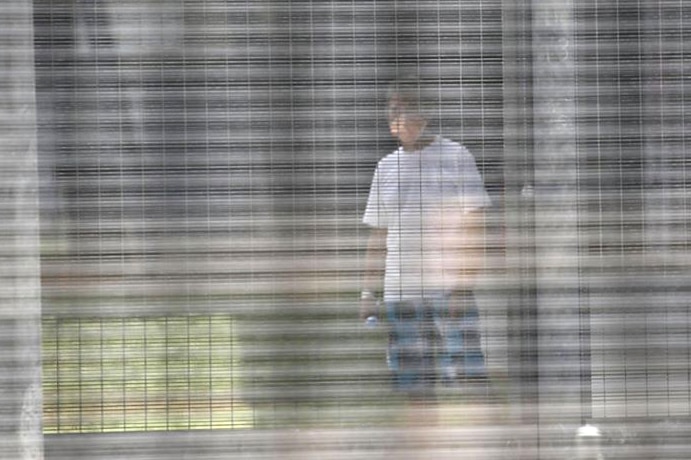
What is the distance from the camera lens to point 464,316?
107 inches

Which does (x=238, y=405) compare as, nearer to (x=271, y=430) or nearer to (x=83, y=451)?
(x=271, y=430)

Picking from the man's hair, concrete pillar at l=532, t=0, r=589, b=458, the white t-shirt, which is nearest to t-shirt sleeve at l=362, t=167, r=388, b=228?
the white t-shirt

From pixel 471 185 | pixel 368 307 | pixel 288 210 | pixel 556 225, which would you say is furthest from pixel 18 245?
pixel 556 225

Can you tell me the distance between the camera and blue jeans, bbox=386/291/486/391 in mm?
2719

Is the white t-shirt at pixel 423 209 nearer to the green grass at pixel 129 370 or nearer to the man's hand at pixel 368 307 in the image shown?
the man's hand at pixel 368 307

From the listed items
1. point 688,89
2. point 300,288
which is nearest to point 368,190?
point 300,288

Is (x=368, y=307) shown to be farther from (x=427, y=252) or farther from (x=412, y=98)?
(x=412, y=98)

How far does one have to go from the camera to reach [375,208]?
2738 mm

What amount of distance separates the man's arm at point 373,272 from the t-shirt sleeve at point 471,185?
0.18 meters

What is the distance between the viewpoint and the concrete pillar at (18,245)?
8.72ft

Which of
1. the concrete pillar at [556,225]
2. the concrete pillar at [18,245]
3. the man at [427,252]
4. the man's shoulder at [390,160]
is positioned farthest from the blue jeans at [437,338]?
the concrete pillar at [18,245]

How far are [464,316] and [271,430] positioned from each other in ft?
1.47

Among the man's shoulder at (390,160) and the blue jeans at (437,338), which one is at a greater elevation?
the man's shoulder at (390,160)

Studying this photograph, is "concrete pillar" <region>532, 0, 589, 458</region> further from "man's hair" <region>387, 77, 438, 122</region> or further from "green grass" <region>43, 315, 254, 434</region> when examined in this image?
"green grass" <region>43, 315, 254, 434</region>
